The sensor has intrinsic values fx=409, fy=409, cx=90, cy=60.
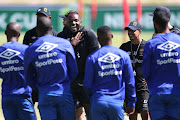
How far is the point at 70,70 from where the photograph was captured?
6.16 metres

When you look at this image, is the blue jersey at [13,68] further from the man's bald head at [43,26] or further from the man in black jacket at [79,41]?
the man in black jacket at [79,41]

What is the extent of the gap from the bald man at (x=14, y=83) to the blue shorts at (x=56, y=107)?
2.26 ft

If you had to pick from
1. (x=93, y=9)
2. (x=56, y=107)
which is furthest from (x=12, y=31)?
(x=93, y=9)

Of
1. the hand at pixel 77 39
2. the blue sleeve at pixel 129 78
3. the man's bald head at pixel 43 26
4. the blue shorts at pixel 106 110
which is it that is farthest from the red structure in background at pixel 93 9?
the blue shorts at pixel 106 110

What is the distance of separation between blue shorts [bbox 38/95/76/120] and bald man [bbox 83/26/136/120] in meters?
0.36

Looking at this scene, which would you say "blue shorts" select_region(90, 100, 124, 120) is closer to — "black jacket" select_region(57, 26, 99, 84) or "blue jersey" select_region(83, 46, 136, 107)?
"blue jersey" select_region(83, 46, 136, 107)

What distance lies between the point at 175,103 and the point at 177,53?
0.69 meters

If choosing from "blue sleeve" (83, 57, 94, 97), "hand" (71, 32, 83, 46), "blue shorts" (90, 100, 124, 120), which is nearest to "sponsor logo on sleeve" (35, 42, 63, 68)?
"blue sleeve" (83, 57, 94, 97)

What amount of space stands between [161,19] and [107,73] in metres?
1.10

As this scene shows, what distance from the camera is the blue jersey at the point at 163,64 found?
5.67m

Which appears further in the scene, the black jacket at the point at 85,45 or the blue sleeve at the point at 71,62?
the black jacket at the point at 85,45

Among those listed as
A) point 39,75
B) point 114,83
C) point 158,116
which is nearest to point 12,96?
point 39,75

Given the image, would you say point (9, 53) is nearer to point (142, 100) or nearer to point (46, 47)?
point (46, 47)

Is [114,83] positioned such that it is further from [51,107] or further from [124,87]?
[51,107]
